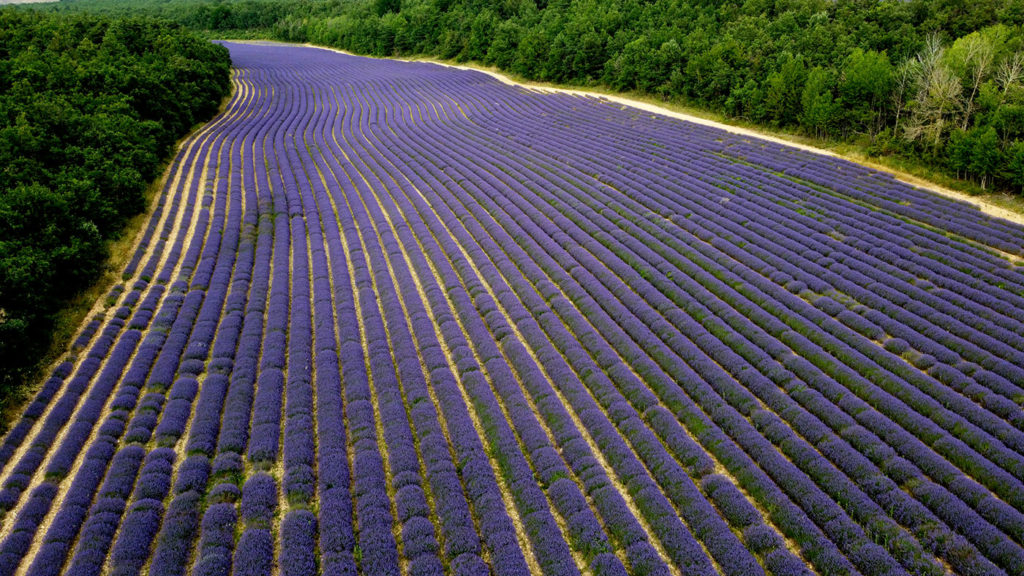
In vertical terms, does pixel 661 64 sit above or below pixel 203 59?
above

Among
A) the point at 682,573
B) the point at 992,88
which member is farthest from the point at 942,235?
the point at 682,573

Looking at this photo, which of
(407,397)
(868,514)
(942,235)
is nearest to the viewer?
(868,514)

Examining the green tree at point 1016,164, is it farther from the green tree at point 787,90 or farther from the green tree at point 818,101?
the green tree at point 787,90

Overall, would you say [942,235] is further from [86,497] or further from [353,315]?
[86,497]

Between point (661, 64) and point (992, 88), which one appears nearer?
point (992, 88)

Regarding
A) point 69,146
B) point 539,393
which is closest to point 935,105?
point 539,393

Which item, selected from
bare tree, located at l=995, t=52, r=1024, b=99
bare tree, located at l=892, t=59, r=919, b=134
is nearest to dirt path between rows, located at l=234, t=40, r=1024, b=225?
bare tree, located at l=892, t=59, r=919, b=134

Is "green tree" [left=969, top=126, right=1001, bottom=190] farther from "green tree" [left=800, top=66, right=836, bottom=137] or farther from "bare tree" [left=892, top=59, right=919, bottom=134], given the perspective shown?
"green tree" [left=800, top=66, right=836, bottom=137]
